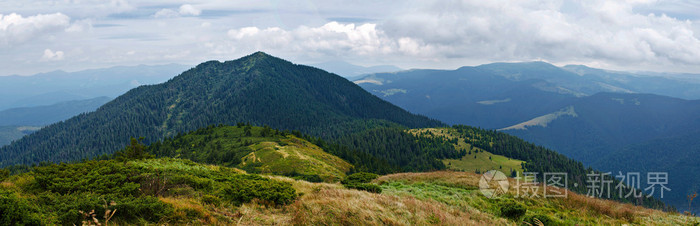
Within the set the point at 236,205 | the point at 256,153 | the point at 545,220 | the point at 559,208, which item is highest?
the point at 236,205

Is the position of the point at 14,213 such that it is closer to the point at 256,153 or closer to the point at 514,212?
the point at 514,212

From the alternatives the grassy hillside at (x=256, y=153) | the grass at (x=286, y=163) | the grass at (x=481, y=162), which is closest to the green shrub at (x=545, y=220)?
the grassy hillside at (x=256, y=153)

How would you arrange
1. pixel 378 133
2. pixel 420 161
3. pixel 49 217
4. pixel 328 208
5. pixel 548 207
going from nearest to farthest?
pixel 49 217 → pixel 328 208 → pixel 548 207 → pixel 420 161 → pixel 378 133

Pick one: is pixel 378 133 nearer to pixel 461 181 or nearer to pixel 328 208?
pixel 461 181

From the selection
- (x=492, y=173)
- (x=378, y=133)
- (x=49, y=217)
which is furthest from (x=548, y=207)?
(x=378, y=133)

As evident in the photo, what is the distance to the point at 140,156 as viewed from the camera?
101ft

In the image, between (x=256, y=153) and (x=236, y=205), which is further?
(x=256, y=153)

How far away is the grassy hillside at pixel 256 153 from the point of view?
203 feet

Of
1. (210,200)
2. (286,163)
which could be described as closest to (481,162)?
(286,163)

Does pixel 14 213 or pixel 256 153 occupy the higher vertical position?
pixel 14 213

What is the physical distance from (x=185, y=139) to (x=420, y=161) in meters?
106

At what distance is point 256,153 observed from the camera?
76.2m

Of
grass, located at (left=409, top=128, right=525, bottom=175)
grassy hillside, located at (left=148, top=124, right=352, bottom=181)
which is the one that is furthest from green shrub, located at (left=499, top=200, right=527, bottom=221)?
grass, located at (left=409, top=128, right=525, bottom=175)

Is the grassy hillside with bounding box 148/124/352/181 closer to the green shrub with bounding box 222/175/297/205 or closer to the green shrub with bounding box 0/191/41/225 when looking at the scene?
the green shrub with bounding box 222/175/297/205
